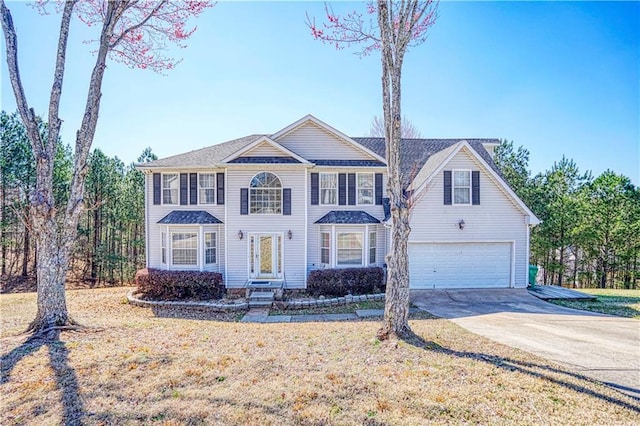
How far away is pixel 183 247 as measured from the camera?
14906mm

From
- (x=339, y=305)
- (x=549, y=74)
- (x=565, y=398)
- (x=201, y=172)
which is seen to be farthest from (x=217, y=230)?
(x=549, y=74)

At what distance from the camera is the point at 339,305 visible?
42.4 ft

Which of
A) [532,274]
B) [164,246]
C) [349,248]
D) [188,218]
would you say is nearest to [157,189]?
[188,218]

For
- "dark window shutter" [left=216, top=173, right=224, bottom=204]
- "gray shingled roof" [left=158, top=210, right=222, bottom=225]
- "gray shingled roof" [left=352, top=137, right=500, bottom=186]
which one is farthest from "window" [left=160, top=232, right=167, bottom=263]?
"gray shingled roof" [left=352, top=137, right=500, bottom=186]

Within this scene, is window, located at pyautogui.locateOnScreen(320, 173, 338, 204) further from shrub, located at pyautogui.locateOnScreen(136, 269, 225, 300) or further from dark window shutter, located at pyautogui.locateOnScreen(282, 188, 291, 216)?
shrub, located at pyautogui.locateOnScreen(136, 269, 225, 300)

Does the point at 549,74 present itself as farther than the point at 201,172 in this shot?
No

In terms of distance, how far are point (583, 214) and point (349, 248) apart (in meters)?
18.0

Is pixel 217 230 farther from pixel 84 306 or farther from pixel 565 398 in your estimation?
pixel 565 398

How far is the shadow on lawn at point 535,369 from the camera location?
15.2 feet

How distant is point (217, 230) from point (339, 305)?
22.0ft

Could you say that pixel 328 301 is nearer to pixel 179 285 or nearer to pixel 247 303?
pixel 247 303

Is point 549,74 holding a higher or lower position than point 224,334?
higher

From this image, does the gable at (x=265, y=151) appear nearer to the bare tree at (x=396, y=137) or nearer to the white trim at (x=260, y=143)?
the white trim at (x=260, y=143)

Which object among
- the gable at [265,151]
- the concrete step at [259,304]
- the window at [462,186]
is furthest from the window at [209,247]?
the window at [462,186]
